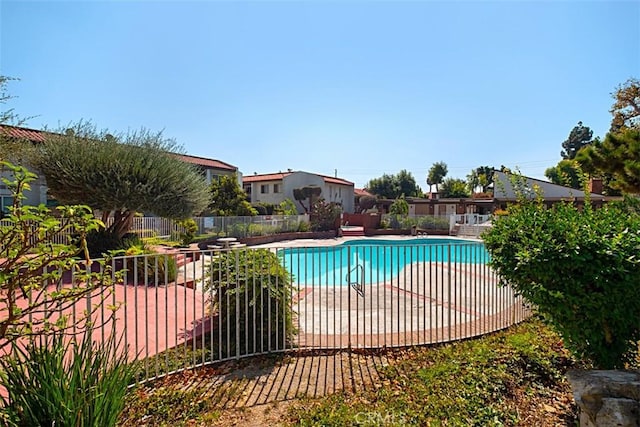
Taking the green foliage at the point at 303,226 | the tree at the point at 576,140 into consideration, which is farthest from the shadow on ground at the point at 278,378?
the tree at the point at 576,140

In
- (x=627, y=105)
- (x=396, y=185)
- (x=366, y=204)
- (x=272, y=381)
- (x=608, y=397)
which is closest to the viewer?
(x=608, y=397)

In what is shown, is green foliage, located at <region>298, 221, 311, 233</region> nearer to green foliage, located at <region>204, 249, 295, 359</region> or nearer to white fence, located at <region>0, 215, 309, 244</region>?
white fence, located at <region>0, 215, 309, 244</region>

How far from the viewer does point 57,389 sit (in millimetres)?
2008

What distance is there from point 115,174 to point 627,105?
86.4 feet

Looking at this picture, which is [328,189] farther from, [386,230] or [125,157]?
[125,157]

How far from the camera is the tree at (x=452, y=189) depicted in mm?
48916

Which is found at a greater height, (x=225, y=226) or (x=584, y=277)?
(x=584, y=277)

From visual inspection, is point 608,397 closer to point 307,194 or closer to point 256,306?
point 256,306

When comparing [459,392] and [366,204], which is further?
[366,204]

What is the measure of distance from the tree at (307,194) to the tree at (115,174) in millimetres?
24239

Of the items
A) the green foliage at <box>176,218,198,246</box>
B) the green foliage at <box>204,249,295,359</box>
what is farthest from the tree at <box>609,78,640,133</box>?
the green foliage at <box>176,218,198,246</box>

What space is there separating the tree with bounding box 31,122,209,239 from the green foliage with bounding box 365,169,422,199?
41067mm

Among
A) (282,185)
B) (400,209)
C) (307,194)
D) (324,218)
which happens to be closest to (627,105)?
(400,209)

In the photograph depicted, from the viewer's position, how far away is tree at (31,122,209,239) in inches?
434
